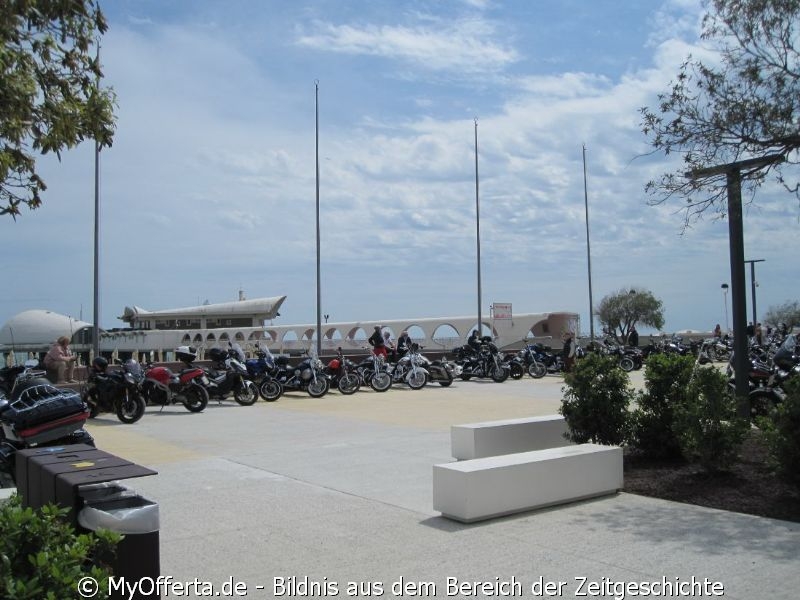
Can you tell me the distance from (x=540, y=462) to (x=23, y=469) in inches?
148

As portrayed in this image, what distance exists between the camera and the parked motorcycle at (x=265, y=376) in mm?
17469

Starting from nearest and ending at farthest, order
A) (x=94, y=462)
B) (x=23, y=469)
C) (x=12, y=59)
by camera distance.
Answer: (x=94, y=462)
(x=23, y=469)
(x=12, y=59)

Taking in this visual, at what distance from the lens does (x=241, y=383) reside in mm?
16641

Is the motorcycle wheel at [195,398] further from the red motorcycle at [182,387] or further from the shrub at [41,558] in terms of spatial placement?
the shrub at [41,558]

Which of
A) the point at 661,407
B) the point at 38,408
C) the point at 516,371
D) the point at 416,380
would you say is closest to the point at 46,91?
the point at 38,408

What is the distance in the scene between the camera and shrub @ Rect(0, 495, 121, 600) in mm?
2721

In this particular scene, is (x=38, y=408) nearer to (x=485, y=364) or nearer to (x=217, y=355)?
(x=217, y=355)

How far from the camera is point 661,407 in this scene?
322 inches

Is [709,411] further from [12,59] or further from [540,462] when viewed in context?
[12,59]

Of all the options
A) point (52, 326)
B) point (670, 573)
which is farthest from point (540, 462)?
point (52, 326)

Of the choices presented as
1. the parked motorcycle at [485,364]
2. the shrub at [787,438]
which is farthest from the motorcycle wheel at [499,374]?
the shrub at [787,438]

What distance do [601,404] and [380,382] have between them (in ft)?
39.1

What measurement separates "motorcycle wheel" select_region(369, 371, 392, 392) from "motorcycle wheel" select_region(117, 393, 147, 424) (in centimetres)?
708

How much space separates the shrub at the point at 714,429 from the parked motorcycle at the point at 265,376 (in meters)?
11.6
